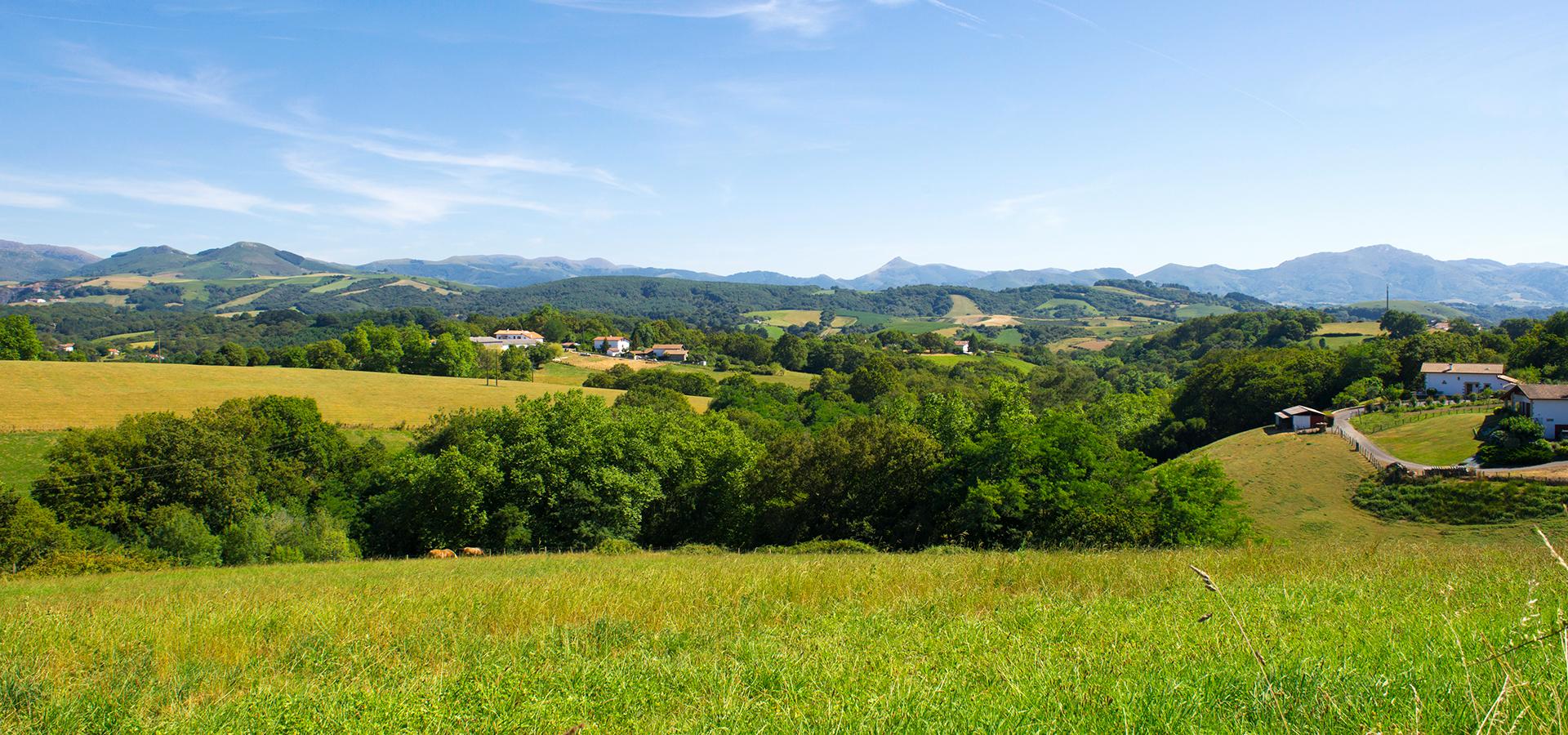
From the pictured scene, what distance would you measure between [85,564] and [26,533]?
7.55 meters

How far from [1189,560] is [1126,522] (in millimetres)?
14569

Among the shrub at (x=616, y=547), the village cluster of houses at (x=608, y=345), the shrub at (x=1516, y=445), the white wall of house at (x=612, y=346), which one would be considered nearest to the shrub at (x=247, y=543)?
the shrub at (x=616, y=547)

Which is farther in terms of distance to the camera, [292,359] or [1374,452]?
[292,359]

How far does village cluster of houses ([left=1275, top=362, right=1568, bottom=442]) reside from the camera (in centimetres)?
4597

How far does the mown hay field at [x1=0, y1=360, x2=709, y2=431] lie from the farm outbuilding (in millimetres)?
51092

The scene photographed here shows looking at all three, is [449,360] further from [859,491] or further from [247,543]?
[859,491]

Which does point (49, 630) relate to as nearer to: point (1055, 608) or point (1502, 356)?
point (1055, 608)

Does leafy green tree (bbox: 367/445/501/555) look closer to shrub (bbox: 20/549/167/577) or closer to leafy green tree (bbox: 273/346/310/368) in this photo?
shrub (bbox: 20/549/167/577)

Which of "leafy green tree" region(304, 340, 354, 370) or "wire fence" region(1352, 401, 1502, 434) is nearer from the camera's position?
"wire fence" region(1352, 401, 1502, 434)

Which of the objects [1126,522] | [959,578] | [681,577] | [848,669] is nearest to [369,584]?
[681,577]

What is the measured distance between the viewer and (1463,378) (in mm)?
63969

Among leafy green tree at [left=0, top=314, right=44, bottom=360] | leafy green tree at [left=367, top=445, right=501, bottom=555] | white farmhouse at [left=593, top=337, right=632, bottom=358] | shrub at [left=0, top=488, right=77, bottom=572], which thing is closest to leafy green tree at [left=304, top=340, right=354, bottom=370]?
leafy green tree at [left=0, top=314, right=44, bottom=360]

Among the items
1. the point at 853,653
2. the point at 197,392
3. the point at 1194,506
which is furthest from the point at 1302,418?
the point at 197,392

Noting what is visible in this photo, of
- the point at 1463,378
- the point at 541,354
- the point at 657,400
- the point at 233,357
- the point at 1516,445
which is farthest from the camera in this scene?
the point at 541,354
